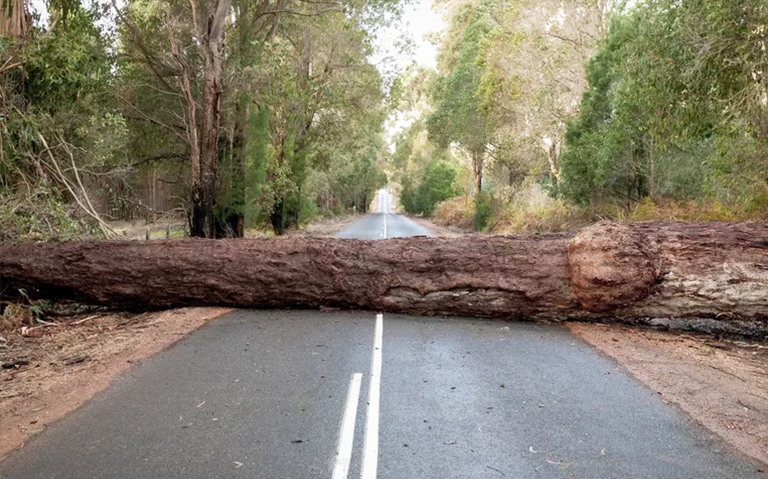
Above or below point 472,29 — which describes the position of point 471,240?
below

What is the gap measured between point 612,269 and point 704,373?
225 centimetres

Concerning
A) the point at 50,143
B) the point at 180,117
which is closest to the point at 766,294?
the point at 50,143

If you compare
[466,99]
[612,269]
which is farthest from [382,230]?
[612,269]

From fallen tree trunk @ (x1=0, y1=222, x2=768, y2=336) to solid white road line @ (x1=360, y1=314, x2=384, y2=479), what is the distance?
246 centimetres

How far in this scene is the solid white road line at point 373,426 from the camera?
3.63 meters

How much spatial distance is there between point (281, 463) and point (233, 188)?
15.2 meters

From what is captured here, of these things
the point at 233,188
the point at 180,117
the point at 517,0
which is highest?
the point at 517,0

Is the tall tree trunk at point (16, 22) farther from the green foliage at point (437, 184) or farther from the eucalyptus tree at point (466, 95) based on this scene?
the green foliage at point (437, 184)

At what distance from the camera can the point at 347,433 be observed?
4168 millimetres

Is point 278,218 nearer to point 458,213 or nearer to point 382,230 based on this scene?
point 382,230

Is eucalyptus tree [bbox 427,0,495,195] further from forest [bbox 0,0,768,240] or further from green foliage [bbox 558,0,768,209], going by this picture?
green foliage [bbox 558,0,768,209]

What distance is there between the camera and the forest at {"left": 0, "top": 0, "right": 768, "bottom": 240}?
1042cm

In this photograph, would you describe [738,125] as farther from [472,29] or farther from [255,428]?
[472,29]

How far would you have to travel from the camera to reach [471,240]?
9.20 meters
